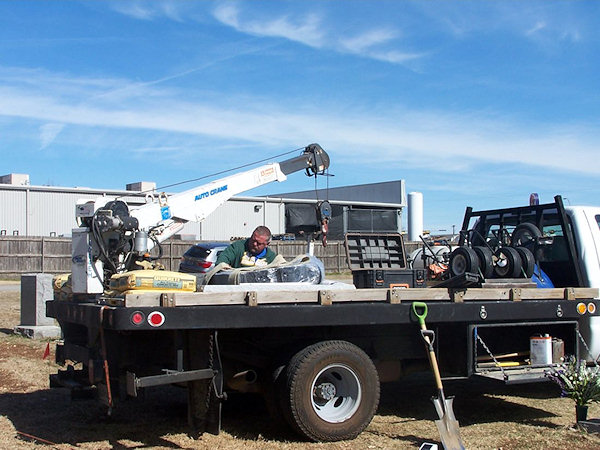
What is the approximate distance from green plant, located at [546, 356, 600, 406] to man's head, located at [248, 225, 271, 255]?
307 cm

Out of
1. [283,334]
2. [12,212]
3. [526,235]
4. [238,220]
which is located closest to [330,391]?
→ [283,334]

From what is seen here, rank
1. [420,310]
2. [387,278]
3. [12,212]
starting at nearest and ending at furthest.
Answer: [420,310]
[387,278]
[12,212]

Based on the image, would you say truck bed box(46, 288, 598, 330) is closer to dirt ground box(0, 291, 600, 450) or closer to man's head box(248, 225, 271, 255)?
dirt ground box(0, 291, 600, 450)

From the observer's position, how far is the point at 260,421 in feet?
22.8

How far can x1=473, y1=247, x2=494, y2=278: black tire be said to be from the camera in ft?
23.9

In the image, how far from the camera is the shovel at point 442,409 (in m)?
5.86

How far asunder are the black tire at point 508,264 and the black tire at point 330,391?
198 centimetres

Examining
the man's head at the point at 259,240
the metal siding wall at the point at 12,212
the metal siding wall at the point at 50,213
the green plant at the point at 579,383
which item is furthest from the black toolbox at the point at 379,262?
the metal siding wall at the point at 12,212

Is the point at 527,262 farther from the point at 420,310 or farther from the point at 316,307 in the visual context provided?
the point at 316,307

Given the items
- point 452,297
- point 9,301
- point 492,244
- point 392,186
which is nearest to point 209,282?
point 452,297

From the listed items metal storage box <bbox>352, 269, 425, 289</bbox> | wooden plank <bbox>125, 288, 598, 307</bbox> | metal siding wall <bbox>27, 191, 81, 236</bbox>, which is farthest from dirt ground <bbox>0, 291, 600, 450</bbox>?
metal siding wall <bbox>27, 191, 81, 236</bbox>

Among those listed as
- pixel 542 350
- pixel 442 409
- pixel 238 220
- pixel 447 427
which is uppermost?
pixel 238 220

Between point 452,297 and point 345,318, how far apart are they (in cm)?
108

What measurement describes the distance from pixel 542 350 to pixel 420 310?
1.54m
